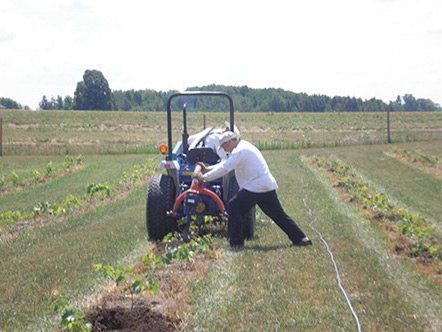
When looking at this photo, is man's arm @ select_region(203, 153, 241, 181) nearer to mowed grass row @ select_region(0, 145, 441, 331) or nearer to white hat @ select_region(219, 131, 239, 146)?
white hat @ select_region(219, 131, 239, 146)

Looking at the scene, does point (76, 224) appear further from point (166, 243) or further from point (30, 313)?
point (30, 313)

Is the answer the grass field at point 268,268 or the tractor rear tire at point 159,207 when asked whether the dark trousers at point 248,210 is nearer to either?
the grass field at point 268,268

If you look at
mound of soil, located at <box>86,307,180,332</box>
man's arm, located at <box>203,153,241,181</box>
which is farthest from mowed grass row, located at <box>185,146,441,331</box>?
man's arm, located at <box>203,153,241,181</box>

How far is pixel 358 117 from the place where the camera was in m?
60.7

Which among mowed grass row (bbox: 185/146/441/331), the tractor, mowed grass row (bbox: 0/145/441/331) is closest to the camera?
mowed grass row (bbox: 185/146/441/331)

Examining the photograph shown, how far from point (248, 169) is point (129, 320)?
394 cm

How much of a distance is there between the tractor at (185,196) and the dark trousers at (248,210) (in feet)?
1.09

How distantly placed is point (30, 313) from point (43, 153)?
28.0 metres

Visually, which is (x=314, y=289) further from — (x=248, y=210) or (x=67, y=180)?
(x=67, y=180)

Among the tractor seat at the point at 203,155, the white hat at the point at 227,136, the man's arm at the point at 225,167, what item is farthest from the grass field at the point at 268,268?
the white hat at the point at 227,136

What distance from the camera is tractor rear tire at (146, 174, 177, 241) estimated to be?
1042cm

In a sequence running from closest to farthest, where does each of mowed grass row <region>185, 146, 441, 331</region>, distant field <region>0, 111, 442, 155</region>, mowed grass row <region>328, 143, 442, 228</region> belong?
mowed grass row <region>185, 146, 441, 331</region>
mowed grass row <region>328, 143, 442, 228</region>
distant field <region>0, 111, 442, 155</region>

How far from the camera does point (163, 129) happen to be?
49438 millimetres

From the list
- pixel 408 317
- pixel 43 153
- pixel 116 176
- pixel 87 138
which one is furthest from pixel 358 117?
pixel 408 317
